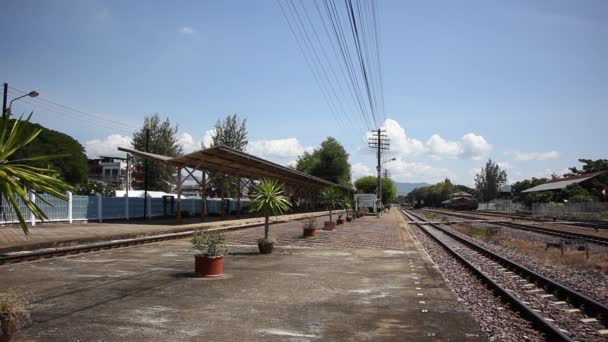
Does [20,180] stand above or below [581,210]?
above

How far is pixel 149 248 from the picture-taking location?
16531 mm

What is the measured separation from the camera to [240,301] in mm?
7934

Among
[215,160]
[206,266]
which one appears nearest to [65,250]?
[206,266]

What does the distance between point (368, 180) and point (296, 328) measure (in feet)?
388

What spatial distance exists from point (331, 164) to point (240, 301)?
3527 inches

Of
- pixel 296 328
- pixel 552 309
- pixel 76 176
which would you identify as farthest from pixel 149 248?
pixel 76 176

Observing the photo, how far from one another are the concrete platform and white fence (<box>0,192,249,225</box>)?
12681mm

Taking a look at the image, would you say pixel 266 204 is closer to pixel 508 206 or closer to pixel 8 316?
pixel 8 316

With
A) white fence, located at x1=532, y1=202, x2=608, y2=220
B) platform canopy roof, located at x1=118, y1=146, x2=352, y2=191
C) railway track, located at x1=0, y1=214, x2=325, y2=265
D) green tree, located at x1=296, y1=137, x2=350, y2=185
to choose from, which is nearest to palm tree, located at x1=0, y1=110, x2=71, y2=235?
railway track, located at x1=0, y1=214, x2=325, y2=265

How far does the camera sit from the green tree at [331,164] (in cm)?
9669

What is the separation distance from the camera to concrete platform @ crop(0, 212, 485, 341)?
20.0ft

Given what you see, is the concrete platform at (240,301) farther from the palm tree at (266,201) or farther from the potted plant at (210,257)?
the palm tree at (266,201)

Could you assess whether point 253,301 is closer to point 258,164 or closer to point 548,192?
point 258,164

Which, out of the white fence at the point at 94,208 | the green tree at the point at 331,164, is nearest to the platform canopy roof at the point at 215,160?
the white fence at the point at 94,208
